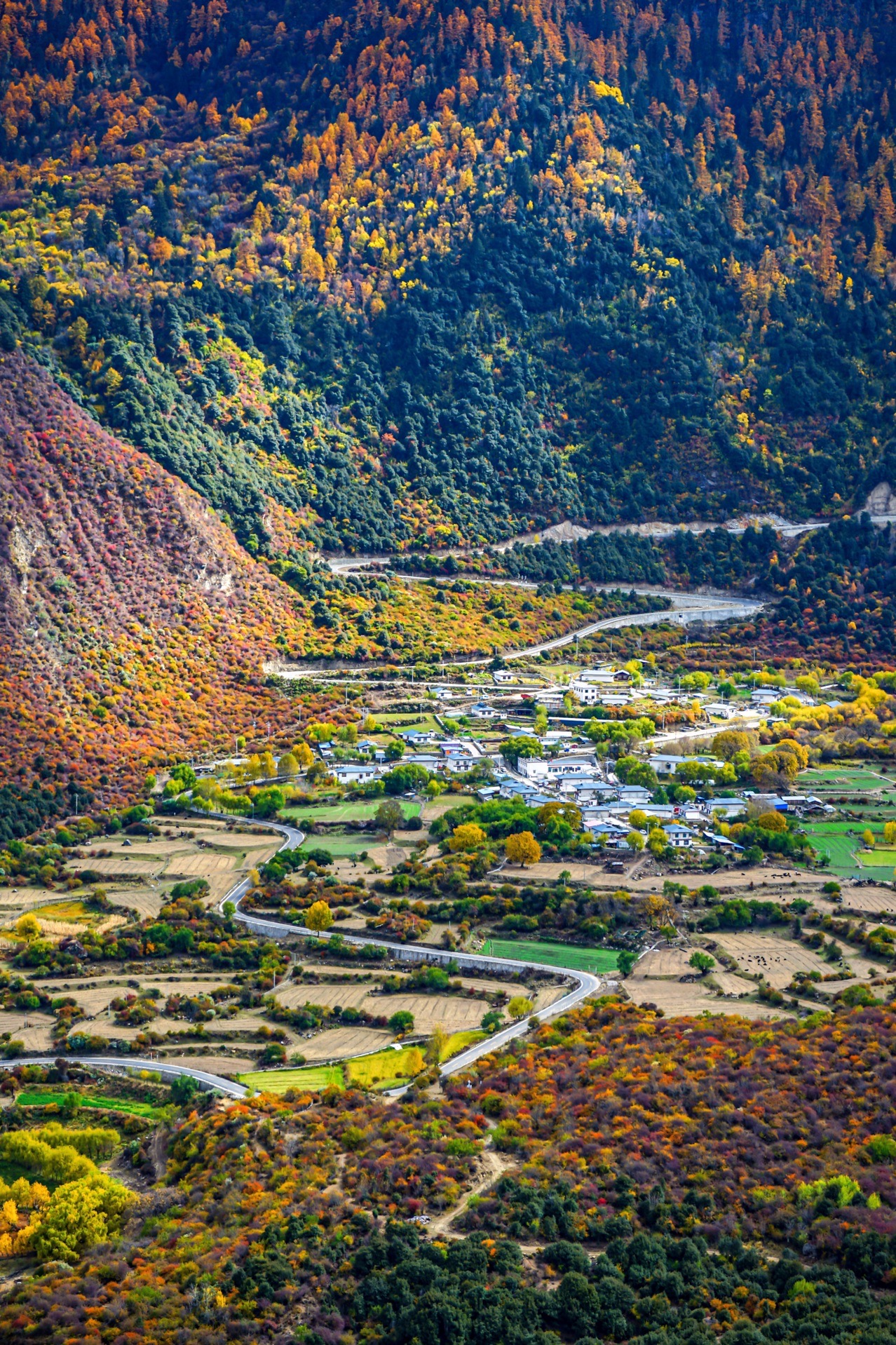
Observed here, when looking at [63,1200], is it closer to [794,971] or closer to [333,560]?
[794,971]

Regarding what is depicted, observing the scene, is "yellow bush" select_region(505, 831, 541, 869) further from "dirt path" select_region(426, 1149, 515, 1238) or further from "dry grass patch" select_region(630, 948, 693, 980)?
"dirt path" select_region(426, 1149, 515, 1238)

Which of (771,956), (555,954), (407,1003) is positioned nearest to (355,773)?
(555,954)

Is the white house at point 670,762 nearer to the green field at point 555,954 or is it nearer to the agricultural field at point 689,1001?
the green field at point 555,954

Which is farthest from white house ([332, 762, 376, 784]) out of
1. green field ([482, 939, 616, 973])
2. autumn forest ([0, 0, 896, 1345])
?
green field ([482, 939, 616, 973])

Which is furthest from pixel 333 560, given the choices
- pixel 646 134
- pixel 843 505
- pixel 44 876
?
pixel 646 134

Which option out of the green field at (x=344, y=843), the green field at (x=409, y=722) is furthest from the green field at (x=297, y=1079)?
the green field at (x=409, y=722)

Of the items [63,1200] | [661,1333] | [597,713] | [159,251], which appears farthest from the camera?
[159,251]
